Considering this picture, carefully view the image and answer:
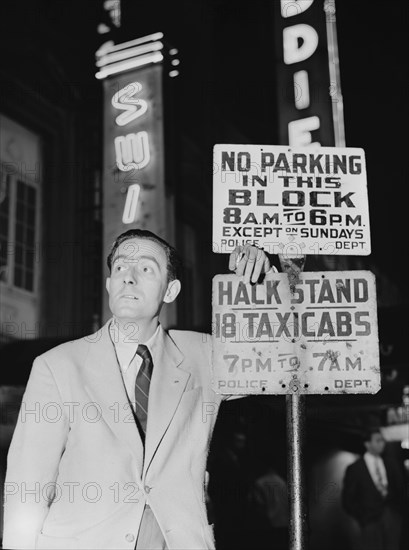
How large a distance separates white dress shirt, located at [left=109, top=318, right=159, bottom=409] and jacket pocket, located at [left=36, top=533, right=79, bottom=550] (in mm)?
745

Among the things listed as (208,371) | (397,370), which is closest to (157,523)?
(208,371)

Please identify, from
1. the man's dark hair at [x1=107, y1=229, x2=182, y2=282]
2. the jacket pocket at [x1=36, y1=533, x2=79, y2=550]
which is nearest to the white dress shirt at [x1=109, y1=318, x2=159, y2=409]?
the man's dark hair at [x1=107, y1=229, x2=182, y2=282]

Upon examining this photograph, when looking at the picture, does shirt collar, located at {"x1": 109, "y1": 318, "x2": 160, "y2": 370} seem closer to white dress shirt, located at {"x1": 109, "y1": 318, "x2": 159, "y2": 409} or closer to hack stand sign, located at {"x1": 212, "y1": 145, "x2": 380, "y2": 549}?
white dress shirt, located at {"x1": 109, "y1": 318, "x2": 159, "y2": 409}

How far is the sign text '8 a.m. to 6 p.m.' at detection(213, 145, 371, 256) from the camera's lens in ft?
10.5

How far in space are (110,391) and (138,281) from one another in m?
0.58

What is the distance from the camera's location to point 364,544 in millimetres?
10000

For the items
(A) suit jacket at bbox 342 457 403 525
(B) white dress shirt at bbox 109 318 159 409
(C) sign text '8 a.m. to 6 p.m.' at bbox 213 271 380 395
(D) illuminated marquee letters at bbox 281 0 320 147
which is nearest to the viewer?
(C) sign text '8 a.m. to 6 p.m.' at bbox 213 271 380 395

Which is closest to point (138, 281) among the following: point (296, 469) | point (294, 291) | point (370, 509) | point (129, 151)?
point (294, 291)

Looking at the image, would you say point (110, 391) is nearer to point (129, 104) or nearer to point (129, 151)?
point (129, 151)

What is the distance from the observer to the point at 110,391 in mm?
3186

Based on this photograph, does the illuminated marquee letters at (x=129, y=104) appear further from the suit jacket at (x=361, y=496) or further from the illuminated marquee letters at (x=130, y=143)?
the suit jacket at (x=361, y=496)

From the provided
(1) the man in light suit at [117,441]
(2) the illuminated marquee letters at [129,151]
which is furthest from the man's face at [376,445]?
(1) the man in light suit at [117,441]

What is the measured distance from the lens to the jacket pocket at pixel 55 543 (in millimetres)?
2949

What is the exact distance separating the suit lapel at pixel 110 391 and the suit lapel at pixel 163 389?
0.22ft
